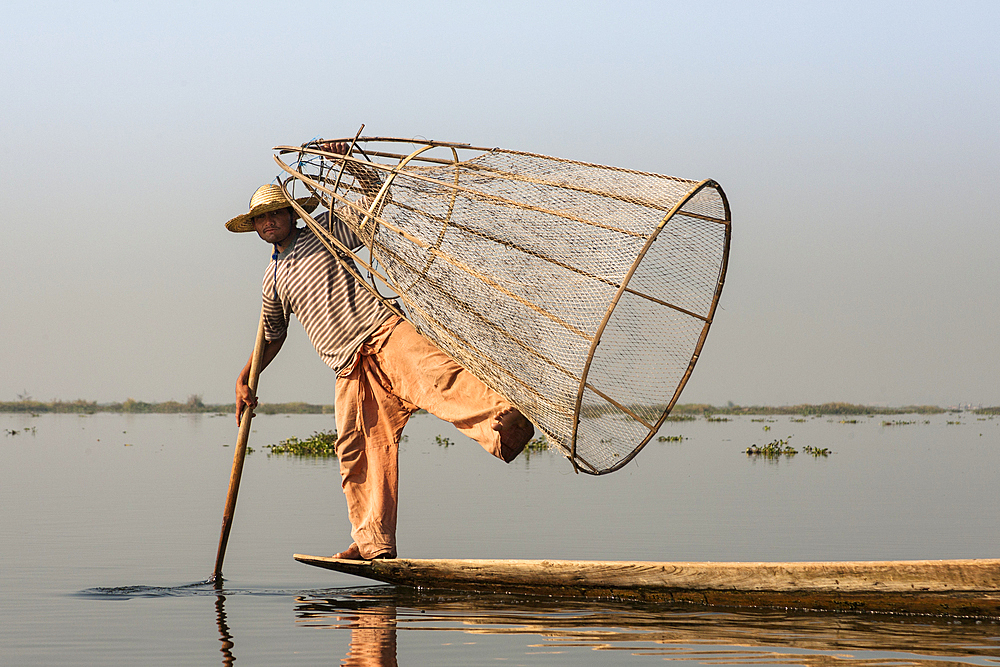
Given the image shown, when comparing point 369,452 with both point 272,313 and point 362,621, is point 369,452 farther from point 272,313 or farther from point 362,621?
point 362,621

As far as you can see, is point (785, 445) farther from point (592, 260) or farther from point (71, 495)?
point (592, 260)

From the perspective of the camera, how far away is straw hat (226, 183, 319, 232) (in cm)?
589

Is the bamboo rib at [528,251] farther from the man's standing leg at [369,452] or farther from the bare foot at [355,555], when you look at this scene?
the bare foot at [355,555]

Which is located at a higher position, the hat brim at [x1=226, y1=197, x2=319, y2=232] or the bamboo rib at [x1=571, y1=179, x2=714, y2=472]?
the hat brim at [x1=226, y1=197, x2=319, y2=232]

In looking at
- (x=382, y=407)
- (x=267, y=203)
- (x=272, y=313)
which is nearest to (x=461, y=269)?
(x=382, y=407)

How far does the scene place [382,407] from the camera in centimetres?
608

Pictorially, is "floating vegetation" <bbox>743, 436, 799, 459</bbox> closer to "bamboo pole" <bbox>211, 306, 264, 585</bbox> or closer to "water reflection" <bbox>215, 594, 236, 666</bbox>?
"bamboo pole" <bbox>211, 306, 264, 585</bbox>

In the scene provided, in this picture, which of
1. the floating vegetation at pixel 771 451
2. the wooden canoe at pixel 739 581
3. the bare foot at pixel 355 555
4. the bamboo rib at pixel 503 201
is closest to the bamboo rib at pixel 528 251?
the bamboo rib at pixel 503 201

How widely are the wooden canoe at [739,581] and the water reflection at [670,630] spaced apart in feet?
0.23

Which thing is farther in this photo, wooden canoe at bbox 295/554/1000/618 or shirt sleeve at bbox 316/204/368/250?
shirt sleeve at bbox 316/204/368/250

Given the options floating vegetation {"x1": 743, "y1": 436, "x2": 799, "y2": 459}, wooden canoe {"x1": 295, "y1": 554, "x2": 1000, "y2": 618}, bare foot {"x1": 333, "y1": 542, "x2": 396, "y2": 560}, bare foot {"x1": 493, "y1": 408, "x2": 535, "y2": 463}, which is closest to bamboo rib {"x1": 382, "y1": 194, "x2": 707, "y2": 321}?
bare foot {"x1": 493, "y1": 408, "x2": 535, "y2": 463}

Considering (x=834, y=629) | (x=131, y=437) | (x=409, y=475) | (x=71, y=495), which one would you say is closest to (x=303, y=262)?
(x=834, y=629)

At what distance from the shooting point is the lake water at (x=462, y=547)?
4.52 meters

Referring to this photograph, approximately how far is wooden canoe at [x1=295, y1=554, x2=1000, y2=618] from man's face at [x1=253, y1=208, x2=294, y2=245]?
6.10 ft
